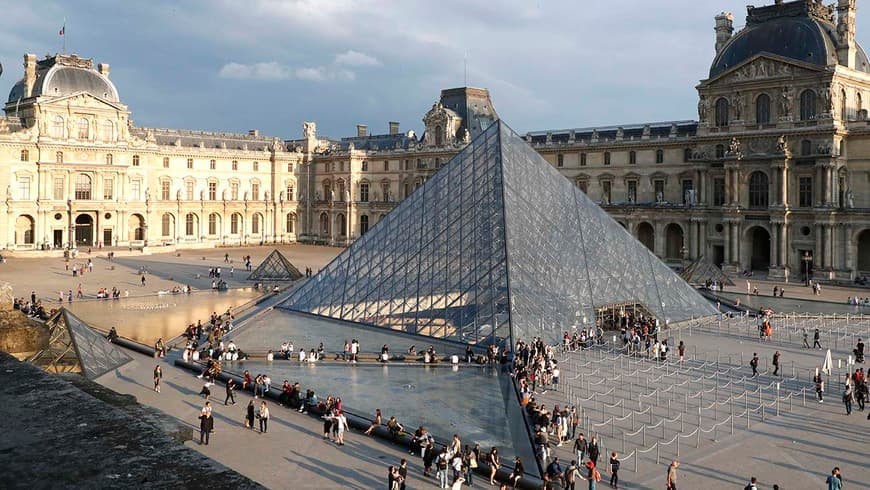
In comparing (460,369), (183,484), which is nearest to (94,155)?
(460,369)

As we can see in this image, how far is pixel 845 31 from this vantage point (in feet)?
129

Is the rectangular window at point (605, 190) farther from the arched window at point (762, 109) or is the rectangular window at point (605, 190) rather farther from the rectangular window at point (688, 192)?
the arched window at point (762, 109)

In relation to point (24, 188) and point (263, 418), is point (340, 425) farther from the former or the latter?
point (24, 188)

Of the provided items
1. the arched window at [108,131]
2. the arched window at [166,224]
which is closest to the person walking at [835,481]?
the arched window at [108,131]

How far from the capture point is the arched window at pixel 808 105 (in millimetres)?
39344

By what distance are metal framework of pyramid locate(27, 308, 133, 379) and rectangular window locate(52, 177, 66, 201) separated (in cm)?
3539

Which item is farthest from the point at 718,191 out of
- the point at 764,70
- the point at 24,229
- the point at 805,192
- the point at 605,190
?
the point at 24,229

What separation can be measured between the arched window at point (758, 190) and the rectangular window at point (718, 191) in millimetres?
1735

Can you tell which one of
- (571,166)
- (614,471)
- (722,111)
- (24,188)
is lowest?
(614,471)

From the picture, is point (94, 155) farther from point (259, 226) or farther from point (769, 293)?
point (769, 293)

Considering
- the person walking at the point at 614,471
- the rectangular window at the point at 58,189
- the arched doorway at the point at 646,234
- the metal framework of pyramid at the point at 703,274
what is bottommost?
the person walking at the point at 614,471

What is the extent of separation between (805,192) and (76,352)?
35751 millimetres

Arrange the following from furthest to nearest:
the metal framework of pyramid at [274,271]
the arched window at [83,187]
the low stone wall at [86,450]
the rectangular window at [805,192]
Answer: the arched window at [83,187] → the rectangular window at [805,192] → the metal framework of pyramid at [274,271] → the low stone wall at [86,450]

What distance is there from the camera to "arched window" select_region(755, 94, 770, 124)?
41219 millimetres
